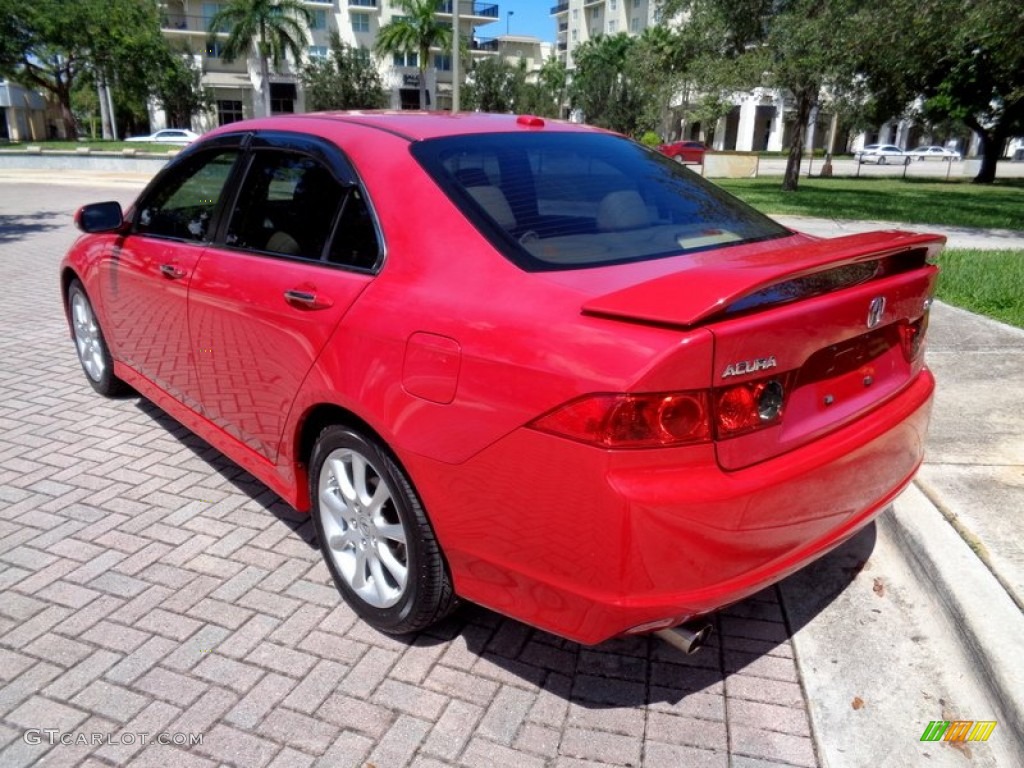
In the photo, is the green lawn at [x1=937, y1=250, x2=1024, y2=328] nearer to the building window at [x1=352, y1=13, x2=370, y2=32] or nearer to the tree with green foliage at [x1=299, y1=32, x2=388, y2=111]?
the tree with green foliage at [x1=299, y1=32, x2=388, y2=111]

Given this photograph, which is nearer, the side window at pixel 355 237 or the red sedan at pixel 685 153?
the side window at pixel 355 237

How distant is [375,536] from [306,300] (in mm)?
838

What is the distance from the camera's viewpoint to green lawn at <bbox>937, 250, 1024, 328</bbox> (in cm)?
706

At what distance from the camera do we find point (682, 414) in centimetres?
195

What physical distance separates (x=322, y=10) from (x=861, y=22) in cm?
6729

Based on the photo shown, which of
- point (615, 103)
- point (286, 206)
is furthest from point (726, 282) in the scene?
point (615, 103)

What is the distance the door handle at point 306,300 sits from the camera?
2.70 metres

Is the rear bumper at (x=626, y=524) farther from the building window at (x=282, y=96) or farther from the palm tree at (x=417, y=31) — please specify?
the building window at (x=282, y=96)

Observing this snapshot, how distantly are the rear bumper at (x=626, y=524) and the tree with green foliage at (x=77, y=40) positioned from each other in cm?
5247

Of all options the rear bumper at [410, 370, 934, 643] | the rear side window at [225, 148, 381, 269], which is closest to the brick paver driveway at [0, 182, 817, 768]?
the rear bumper at [410, 370, 934, 643]

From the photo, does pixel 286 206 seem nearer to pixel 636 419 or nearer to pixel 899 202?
pixel 636 419

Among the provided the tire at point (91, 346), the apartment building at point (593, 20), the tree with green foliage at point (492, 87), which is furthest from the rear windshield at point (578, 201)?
the apartment building at point (593, 20)

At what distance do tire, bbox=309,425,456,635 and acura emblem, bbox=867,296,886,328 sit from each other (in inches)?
56.6

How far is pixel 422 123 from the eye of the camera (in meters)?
3.09
